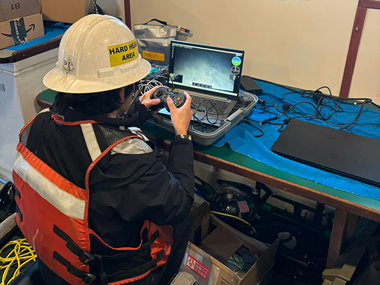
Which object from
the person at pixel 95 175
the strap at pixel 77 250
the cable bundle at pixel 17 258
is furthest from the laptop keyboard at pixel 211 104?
the cable bundle at pixel 17 258

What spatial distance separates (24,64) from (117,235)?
111 centimetres

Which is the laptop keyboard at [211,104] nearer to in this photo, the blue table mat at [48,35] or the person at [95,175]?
the person at [95,175]

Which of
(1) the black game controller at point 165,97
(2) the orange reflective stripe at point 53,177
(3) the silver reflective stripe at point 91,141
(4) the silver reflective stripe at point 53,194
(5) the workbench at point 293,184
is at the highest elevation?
(3) the silver reflective stripe at point 91,141

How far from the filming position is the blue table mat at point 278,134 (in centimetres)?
112

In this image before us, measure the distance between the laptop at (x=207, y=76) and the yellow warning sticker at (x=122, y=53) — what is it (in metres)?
0.42

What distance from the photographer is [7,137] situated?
189 cm

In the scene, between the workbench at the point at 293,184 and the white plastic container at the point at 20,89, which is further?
the white plastic container at the point at 20,89

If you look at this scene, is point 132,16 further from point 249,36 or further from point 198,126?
point 198,126

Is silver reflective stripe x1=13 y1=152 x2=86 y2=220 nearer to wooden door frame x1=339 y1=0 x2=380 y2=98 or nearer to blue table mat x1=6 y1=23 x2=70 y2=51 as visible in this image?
blue table mat x1=6 y1=23 x2=70 y2=51

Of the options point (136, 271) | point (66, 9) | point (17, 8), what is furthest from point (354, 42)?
point (17, 8)

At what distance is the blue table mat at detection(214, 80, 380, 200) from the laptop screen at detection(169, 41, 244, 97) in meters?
0.18

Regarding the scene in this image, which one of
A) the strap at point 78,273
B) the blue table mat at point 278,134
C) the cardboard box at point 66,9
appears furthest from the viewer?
the cardboard box at point 66,9

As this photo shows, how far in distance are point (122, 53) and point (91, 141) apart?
285 millimetres

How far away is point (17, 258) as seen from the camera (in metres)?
1.72
